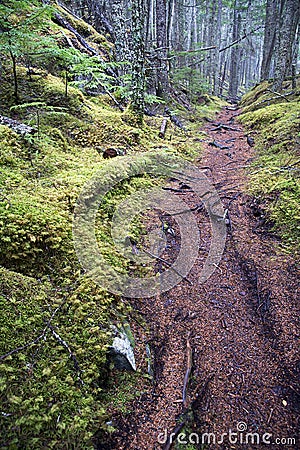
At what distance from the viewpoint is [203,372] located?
2.80m

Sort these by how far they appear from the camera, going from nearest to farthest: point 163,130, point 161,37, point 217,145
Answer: point 163,130 < point 217,145 < point 161,37

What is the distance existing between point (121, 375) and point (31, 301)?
107 centimetres

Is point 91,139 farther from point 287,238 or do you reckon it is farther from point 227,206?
point 287,238

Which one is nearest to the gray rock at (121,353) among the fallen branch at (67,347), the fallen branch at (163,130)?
the fallen branch at (67,347)

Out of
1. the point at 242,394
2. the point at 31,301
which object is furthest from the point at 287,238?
the point at 31,301

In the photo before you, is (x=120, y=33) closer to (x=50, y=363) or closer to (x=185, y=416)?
(x=50, y=363)

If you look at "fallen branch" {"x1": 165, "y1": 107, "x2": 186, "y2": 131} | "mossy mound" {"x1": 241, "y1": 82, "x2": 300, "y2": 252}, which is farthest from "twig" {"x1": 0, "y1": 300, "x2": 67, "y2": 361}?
"fallen branch" {"x1": 165, "y1": 107, "x2": 186, "y2": 131}

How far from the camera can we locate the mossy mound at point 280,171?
4629 millimetres

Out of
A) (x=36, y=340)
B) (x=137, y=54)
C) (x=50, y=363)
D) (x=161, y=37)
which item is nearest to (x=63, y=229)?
(x=36, y=340)

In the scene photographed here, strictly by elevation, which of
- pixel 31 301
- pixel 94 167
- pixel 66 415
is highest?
pixel 94 167

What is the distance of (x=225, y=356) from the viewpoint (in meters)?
2.97

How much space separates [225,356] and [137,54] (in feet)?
23.4

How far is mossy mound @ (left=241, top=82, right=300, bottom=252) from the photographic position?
4.63 m

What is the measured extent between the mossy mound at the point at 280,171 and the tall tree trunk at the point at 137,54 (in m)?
3.64
